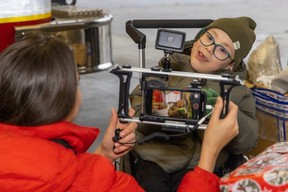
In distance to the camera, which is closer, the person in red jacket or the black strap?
the person in red jacket

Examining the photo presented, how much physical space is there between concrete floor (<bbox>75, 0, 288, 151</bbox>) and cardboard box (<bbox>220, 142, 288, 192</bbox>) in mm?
1695

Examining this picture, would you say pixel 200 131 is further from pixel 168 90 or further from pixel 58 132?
pixel 58 132

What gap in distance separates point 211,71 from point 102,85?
2.75 meters

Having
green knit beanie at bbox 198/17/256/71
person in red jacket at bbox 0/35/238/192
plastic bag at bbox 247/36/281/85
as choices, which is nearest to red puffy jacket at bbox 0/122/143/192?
person in red jacket at bbox 0/35/238/192

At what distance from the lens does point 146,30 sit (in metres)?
6.53

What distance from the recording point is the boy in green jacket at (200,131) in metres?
1.53

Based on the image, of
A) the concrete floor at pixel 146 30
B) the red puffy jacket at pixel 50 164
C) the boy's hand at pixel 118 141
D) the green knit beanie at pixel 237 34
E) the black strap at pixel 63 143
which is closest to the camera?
the red puffy jacket at pixel 50 164

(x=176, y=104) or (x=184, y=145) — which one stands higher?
(x=176, y=104)

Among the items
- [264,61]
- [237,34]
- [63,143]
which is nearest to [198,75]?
[63,143]

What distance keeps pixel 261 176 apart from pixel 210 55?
56 centimetres

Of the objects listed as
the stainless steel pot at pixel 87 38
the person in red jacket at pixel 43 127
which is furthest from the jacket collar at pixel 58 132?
the stainless steel pot at pixel 87 38

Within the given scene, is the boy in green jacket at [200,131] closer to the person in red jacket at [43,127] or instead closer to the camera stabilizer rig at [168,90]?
the camera stabilizer rig at [168,90]

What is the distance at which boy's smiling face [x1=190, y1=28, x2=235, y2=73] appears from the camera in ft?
5.30

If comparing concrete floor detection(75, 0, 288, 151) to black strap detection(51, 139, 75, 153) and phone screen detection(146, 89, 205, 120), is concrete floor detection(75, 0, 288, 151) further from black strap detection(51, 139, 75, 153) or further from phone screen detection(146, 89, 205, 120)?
black strap detection(51, 139, 75, 153)
